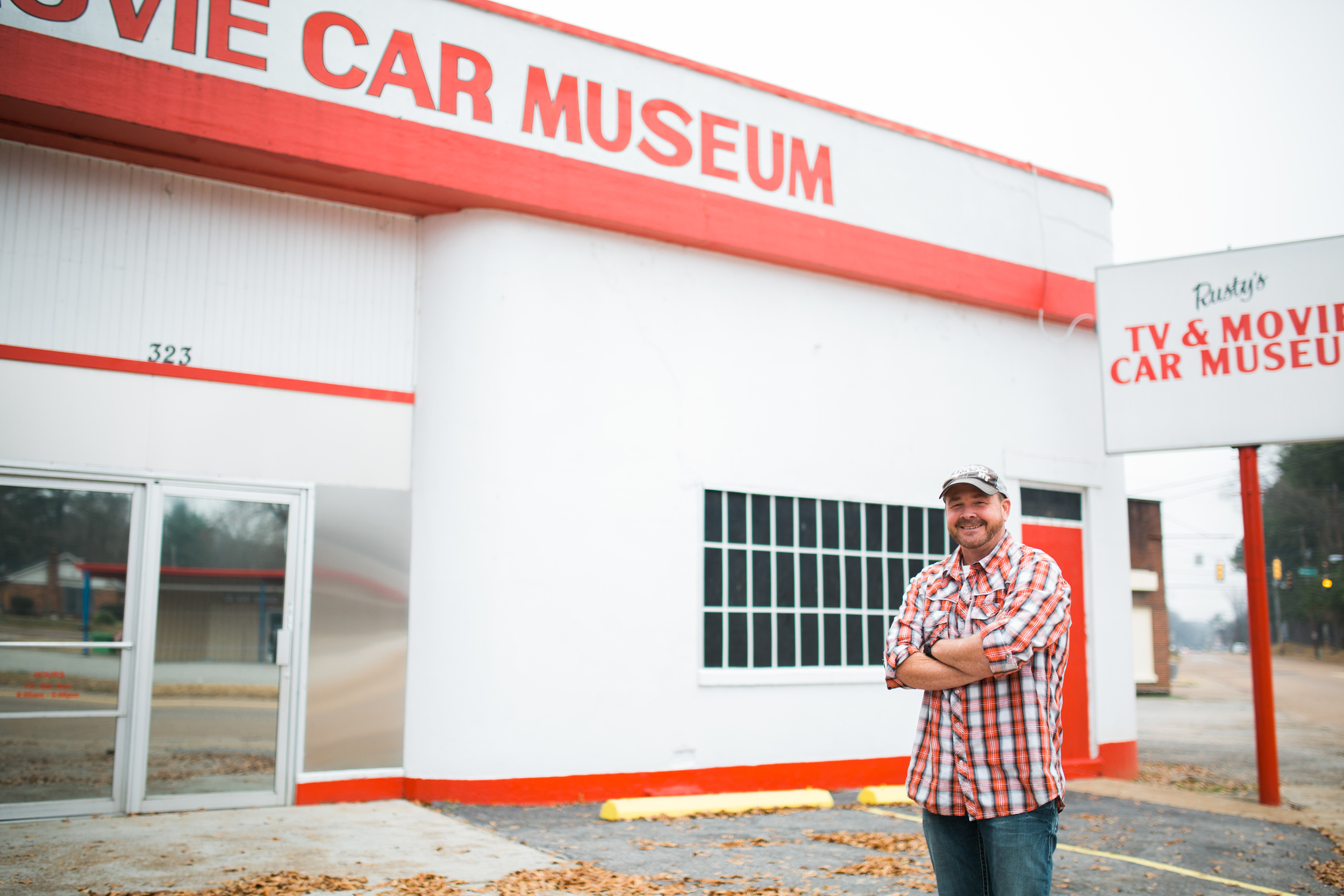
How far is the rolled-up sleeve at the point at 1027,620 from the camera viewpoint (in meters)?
3.32

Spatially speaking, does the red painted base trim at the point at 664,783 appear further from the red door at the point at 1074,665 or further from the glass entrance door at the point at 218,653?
the red door at the point at 1074,665

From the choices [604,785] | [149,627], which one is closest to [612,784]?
[604,785]

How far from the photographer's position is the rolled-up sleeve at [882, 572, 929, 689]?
362 centimetres

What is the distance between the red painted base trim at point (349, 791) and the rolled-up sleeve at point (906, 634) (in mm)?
5496

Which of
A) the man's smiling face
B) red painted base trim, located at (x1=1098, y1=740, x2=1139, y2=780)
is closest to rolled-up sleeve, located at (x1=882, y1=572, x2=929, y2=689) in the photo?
the man's smiling face

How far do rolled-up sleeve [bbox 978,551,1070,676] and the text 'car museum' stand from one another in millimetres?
5350

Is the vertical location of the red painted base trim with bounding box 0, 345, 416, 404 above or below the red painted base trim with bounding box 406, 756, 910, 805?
above

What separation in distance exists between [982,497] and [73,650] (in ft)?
21.0

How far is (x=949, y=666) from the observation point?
3453mm

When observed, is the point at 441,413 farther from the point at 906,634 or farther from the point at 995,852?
the point at 995,852

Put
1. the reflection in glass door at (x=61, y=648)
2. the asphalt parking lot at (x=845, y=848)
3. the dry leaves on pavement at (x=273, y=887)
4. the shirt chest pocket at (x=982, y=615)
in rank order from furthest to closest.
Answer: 1. the reflection in glass door at (x=61, y=648)
2. the asphalt parking lot at (x=845, y=848)
3. the dry leaves on pavement at (x=273, y=887)
4. the shirt chest pocket at (x=982, y=615)

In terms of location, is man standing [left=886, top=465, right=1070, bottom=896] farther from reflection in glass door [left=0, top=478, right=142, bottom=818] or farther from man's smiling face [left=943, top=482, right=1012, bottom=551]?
reflection in glass door [left=0, top=478, right=142, bottom=818]

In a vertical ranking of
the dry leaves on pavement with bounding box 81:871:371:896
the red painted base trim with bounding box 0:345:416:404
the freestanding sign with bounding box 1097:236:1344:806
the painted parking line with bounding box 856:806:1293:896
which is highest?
the freestanding sign with bounding box 1097:236:1344:806

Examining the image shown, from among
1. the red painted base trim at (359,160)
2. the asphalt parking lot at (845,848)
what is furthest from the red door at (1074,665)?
the red painted base trim at (359,160)
